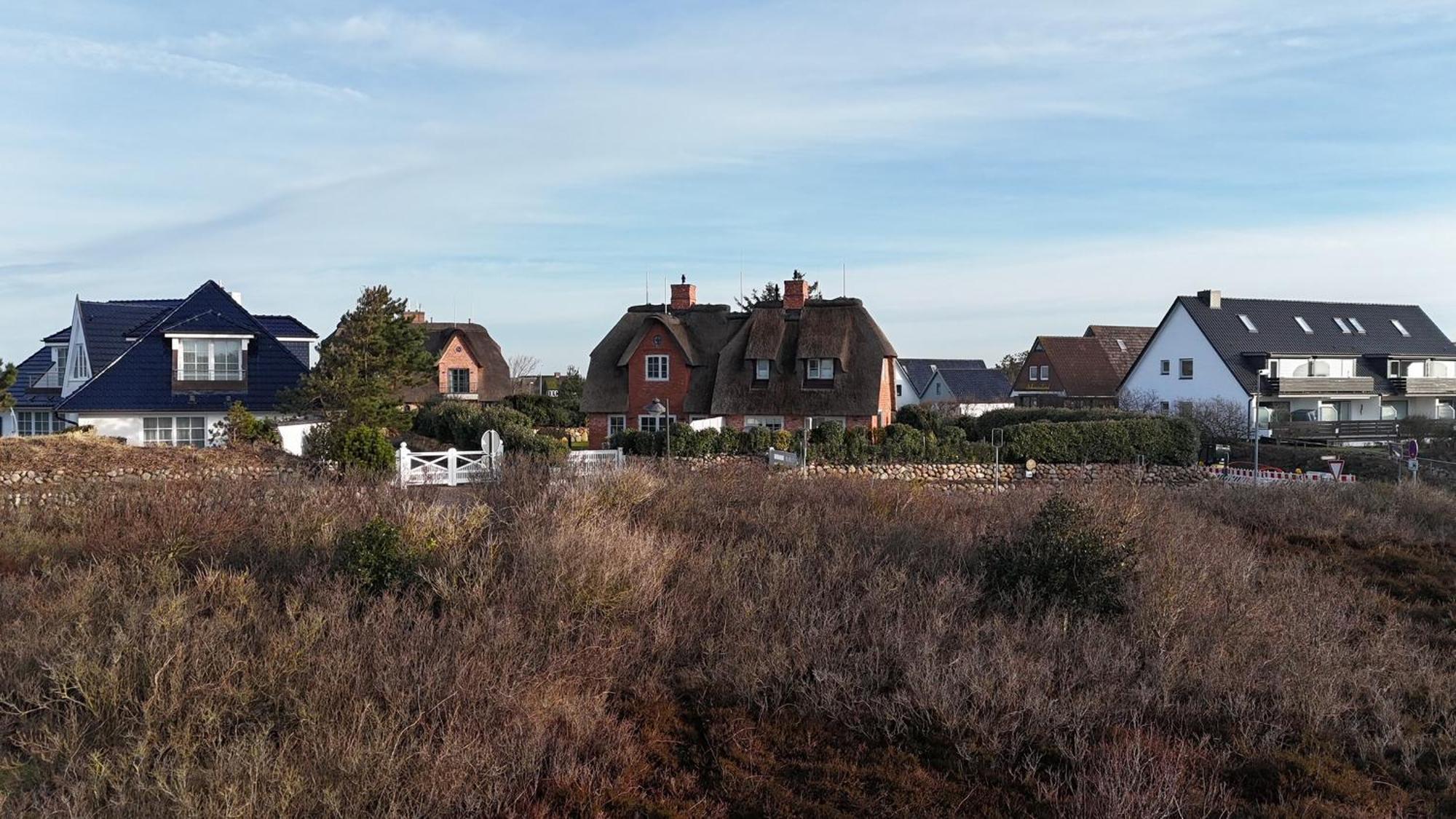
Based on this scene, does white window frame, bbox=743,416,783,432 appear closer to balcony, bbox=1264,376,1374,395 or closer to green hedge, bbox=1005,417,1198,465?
green hedge, bbox=1005,417,1198,465

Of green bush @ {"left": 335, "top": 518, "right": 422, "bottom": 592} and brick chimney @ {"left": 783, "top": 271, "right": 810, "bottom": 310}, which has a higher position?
brick chimney @ {"left": 783, "top": 271, "right": 810, "bottom": 310}

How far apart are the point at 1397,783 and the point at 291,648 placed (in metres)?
6.69

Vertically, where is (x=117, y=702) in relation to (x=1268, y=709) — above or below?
above

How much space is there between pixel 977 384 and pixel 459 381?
1084 inches

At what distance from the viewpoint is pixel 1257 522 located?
43.5ft

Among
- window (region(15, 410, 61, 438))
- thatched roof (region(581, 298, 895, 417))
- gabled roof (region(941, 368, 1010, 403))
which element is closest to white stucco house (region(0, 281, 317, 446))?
window (region(15, 410, 61, 438))

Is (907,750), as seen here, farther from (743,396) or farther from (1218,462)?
(1218,462)

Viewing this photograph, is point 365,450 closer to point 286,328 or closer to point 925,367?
point 286,328

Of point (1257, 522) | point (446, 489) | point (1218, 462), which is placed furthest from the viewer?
point (1218, 462)

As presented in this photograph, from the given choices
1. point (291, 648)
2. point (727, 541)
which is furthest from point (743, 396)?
point (291, 648)

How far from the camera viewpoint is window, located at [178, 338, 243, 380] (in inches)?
983

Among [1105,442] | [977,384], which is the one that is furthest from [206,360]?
[977,384]

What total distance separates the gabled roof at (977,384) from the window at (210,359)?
35.2m

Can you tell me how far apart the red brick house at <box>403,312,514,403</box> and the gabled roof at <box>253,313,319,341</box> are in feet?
29.2
